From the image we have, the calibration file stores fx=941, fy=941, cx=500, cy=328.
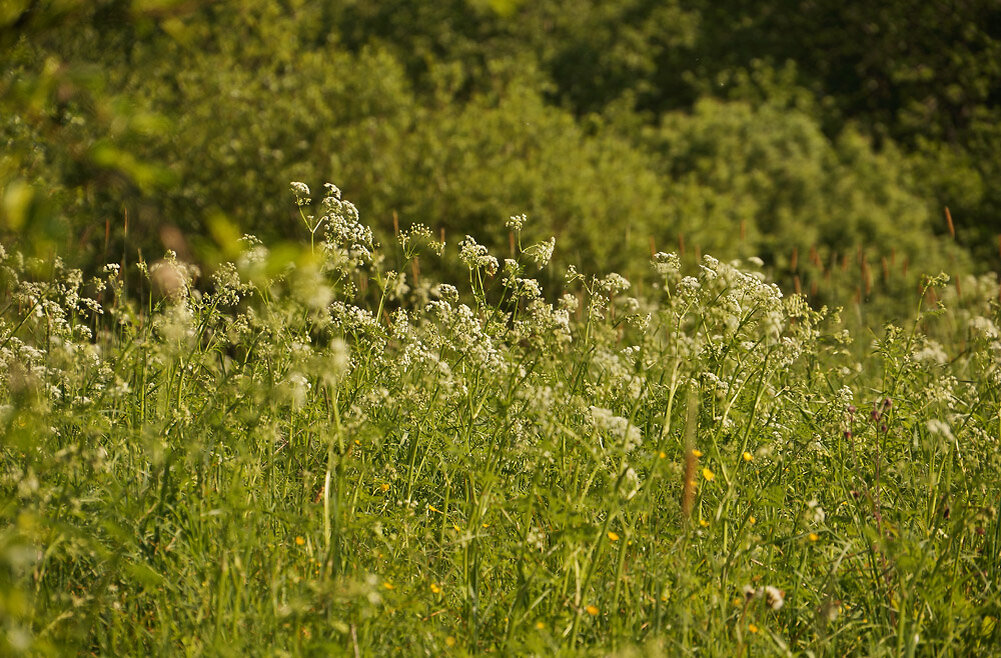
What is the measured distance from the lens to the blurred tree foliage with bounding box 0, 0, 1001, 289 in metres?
12.6

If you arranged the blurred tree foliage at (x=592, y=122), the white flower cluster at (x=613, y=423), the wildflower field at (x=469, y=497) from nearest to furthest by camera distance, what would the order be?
the wildflower field at (x=469, y=497) → the white flower cluster at (x=613, y=423) → the blurred tree foliage at (x=592, y=122)

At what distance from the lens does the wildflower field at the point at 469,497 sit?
2.59m

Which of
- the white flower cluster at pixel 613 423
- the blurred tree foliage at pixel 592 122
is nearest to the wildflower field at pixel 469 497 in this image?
the white flower cluster at pixel 613 423

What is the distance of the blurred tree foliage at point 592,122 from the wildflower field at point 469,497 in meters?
5.05

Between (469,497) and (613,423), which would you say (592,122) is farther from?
(613,423)

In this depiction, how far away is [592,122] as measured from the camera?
17141mm

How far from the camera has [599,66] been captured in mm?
19484

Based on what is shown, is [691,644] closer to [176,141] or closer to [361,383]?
[361,383]

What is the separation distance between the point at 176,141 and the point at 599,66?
9174mm

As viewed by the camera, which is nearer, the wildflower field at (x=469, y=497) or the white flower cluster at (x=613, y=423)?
the wildflower field at (x=469, y=497)

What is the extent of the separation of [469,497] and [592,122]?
580 inches

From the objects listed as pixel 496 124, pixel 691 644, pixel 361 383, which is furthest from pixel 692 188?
pixel 691 644

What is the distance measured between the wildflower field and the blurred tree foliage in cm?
505

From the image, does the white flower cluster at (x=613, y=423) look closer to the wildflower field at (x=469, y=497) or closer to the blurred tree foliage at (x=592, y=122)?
the wildflower field at (x=469, y=497)
